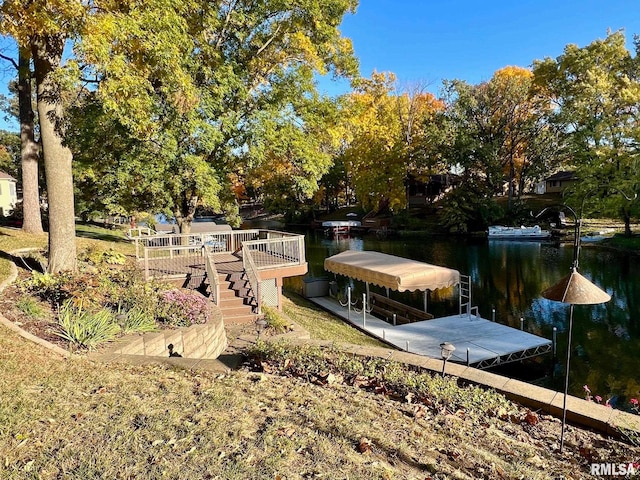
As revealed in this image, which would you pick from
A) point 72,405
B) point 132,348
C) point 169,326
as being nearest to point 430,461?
point 72,405

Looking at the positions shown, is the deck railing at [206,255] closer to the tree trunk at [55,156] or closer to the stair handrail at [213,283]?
the stair handrail at [213,283]

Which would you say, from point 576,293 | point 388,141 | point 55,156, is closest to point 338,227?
point 388,141

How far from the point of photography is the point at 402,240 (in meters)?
38.4

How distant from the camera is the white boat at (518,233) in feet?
119

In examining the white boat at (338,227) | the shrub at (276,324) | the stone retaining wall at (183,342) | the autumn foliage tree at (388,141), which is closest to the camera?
the stone retaining wall at (183,342)

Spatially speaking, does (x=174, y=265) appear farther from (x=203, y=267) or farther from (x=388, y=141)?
(x=388, y=141)

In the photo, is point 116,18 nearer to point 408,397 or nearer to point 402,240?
point 408,397

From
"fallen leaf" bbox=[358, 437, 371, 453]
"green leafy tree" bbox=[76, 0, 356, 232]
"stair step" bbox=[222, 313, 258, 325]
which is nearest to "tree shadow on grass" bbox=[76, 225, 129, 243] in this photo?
"green leafy tree" bbox=[76, 0, 356, 232]

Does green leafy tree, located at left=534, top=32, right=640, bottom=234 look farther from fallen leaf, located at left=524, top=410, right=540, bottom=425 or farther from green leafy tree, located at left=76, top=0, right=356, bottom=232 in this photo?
fallen leaf, located at left=524, top=410, right=540, bottom=425

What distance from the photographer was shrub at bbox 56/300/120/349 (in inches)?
236

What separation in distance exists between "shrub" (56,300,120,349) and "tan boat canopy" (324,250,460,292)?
29.1ft

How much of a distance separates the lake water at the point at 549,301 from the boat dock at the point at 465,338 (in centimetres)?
56

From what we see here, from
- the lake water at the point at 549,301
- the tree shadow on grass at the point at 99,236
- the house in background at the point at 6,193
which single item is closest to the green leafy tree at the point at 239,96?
the tree shadow on grass at the point at 99,236

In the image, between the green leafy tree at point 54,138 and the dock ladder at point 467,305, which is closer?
the green leafy tree at point 54,138
